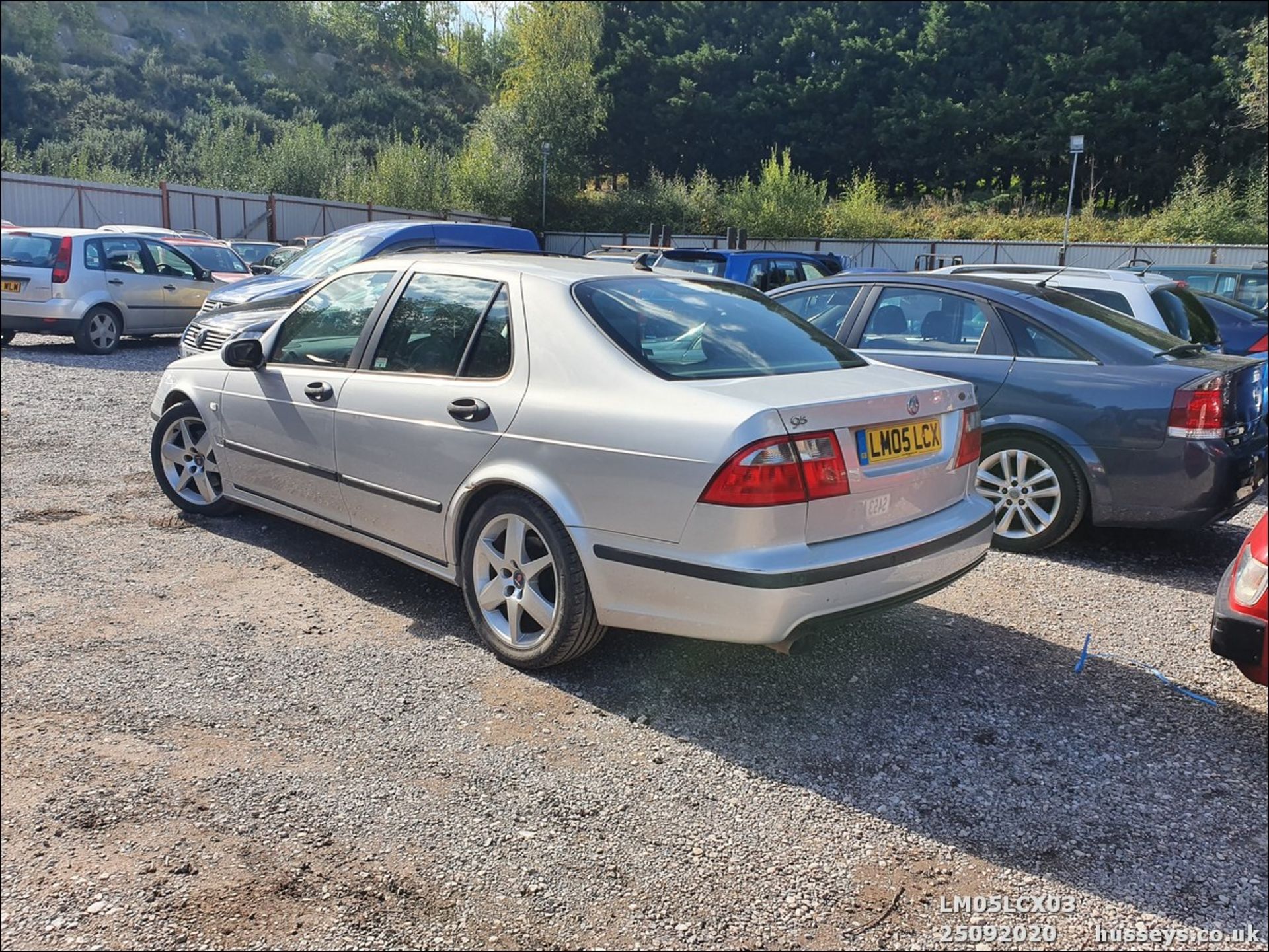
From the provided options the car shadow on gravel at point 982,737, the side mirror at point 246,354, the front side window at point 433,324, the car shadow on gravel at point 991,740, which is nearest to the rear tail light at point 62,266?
the side mirror at point 246,354

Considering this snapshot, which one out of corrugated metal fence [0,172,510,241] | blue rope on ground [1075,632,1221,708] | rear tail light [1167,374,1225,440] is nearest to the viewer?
blue rope on ground [1075,632,1221,708]

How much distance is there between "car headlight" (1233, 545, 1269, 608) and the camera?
320cm

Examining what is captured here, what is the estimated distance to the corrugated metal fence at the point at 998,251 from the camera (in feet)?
93.4

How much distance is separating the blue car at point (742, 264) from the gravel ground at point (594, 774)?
785 cm

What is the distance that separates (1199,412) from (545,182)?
39590 mm

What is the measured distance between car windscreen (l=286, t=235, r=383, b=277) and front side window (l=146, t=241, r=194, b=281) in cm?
363

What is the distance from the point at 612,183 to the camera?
191ft

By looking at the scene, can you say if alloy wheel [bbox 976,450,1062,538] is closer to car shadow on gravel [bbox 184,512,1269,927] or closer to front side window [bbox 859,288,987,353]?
front side window [bbox 859,288,987,353]

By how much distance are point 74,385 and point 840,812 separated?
10.1 m

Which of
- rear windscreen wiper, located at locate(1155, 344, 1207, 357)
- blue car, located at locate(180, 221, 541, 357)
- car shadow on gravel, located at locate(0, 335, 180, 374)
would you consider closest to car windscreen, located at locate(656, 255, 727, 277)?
blue car, located at locate(180, 221, 541, 357)

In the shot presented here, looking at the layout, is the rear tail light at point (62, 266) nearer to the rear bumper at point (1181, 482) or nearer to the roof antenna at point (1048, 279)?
the roof antenna at point (1048, 279)

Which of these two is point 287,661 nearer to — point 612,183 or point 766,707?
point 766,707

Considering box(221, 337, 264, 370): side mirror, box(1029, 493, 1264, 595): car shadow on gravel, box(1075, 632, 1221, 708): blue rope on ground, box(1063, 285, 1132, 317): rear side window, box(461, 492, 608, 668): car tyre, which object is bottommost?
box(1075, 632, 1221, 708): blue rope on ground

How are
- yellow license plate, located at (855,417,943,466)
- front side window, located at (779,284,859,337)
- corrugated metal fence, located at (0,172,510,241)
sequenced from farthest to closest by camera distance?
corrugated metal fence, located at (0,172,510,241)
front side window, located at (779,284,859,337)
yellow license plate, located at (855,417,943,466)
